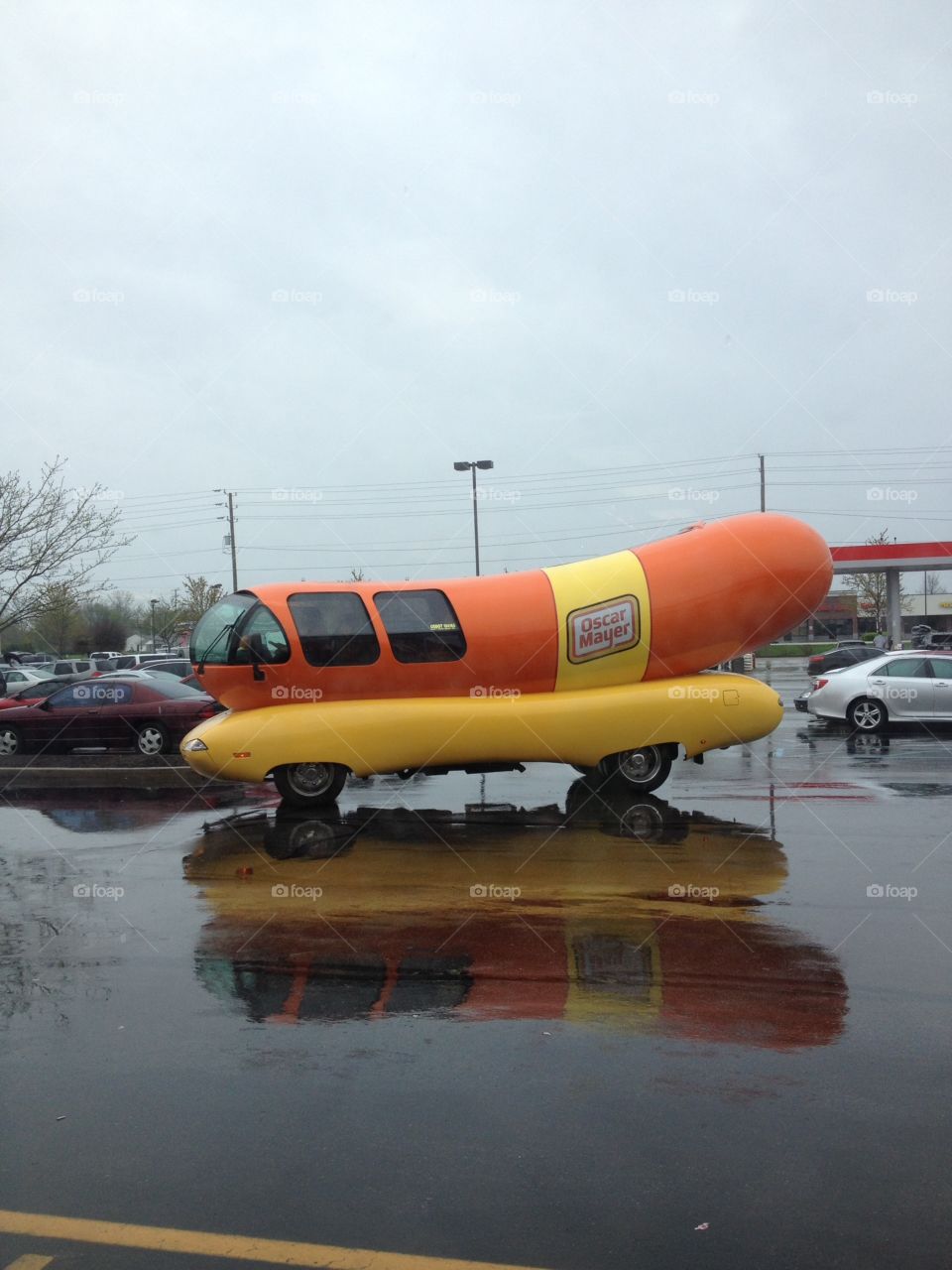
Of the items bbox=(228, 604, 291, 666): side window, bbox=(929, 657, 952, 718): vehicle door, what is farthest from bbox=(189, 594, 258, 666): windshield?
bbox=(929, 657, 952, 718): vehicle door

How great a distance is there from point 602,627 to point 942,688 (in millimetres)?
9419

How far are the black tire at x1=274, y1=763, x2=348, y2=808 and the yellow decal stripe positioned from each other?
2665 millimetres

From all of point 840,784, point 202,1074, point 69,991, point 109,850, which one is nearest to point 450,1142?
point 202,1074

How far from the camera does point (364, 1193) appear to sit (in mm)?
3914

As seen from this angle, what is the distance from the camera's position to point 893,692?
18609 millimetres

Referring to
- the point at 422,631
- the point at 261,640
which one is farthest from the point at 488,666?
the point at 261,640

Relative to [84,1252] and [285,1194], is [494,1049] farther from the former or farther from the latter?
[84,1252]

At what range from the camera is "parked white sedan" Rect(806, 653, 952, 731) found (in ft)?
60.5

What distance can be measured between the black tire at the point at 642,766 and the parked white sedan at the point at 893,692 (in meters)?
7.94

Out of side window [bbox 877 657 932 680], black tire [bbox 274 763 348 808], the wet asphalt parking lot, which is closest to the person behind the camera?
the wet asphalt parking lot

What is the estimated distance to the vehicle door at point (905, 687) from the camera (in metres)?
18.5

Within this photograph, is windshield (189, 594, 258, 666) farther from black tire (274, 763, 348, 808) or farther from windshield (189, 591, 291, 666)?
black tire (274, 763, 348, 808)

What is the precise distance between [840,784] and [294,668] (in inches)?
261

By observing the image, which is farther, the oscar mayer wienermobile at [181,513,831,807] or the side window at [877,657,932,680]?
the side window at [877,657,932,680]
